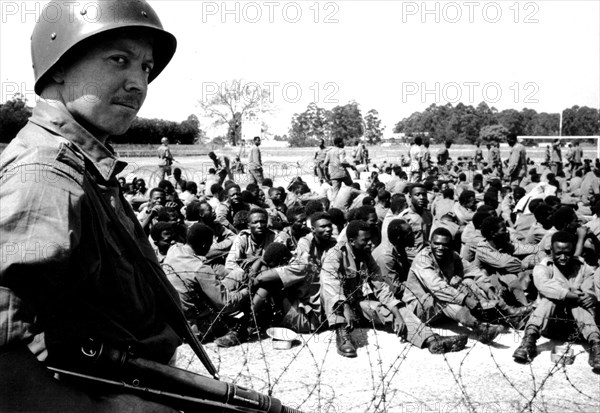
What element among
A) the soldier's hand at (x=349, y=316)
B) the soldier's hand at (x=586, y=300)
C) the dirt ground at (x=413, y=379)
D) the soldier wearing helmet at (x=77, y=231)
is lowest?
the dirt ground at (x=413, y=379)

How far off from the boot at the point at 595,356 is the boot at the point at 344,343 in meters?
1.97

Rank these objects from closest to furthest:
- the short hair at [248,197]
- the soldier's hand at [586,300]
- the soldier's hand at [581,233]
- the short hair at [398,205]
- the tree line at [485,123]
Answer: the soldier's hand at [586,300] → the soldier's hand at [581,233] → the short hair at [398,205] → the short hair at [248,197] → the tree line at [485,123]

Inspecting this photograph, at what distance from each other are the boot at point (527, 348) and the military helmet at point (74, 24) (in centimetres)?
448

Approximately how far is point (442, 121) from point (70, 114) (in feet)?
199

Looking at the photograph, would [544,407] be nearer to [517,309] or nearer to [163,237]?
[517,309]

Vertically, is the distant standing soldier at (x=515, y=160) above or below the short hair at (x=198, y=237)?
above

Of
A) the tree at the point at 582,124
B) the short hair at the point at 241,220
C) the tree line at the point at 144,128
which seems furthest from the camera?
the tree at the point at 582,124

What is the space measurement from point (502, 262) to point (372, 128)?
4870 cm

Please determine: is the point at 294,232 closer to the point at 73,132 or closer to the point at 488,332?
the point at 488,332

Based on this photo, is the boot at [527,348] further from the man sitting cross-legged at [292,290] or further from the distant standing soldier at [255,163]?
the distant standing soldier at [255,163]

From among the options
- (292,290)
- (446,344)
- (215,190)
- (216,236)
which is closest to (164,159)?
(215,190)

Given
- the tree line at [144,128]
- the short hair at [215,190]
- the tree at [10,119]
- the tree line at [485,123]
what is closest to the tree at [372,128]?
the tree line at [485,123]

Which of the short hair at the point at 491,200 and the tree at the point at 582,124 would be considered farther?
the tree at the point at 582,124

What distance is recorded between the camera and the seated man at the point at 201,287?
5.19 metres
